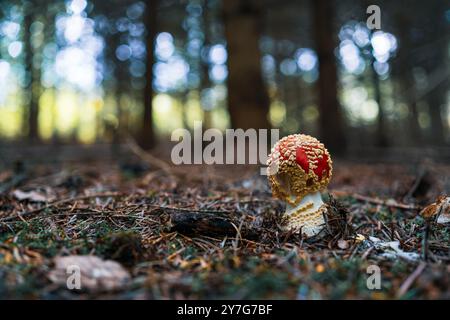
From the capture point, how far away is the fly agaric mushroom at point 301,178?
2.17 metres

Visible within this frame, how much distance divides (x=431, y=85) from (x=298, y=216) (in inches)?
131

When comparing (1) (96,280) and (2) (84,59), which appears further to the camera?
(2) (84,59)

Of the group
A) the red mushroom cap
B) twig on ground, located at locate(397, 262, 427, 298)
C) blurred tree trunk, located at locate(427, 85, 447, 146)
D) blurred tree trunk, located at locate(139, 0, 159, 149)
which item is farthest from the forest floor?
blurred tree trunk, located at locate(427, 85, 447, 146)

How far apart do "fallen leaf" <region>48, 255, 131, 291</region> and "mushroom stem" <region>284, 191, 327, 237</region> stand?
1.10 m

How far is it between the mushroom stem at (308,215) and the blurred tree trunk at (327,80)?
4.12m

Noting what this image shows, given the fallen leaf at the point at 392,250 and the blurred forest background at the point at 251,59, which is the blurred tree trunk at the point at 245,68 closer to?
the blurred forest background at the point at 251,59

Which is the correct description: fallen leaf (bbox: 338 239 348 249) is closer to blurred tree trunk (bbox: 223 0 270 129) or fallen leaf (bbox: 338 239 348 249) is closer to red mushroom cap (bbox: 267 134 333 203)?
red mushroom cap (bbox: 267 134 333 203)

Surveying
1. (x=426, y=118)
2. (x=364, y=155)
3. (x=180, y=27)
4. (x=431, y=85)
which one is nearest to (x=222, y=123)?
(x=426, y=118)

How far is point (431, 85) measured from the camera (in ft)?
14.7

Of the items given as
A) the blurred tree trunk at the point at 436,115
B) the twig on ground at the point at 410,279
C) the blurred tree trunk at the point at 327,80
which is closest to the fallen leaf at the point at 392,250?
the twig on ground at the point at 410,279

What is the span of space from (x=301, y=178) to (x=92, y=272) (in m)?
1.29
